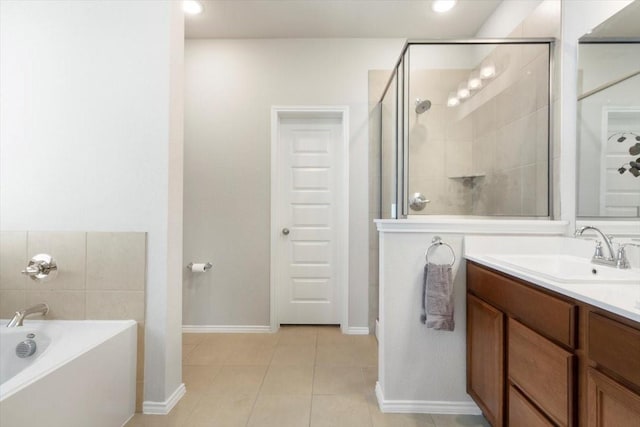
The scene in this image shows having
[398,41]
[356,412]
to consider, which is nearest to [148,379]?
[356,412]

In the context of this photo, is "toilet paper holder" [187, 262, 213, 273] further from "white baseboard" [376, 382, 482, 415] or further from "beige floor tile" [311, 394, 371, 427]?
"white baseboard" [376, 382, 482, 415]

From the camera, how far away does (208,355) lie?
245cm

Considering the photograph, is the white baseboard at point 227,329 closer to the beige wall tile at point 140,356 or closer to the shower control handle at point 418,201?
the beige wall tile at point 140,356

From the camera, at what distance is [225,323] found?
2916 millimetres

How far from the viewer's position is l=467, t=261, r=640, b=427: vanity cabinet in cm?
82

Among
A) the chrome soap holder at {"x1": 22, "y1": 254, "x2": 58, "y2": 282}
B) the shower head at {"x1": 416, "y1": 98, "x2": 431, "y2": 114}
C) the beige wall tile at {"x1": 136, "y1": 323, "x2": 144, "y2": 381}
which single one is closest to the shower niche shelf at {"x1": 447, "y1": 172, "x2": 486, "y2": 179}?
the shower head at {"x1": 416, "y1": 98, "x2": 431, "y2": 114}

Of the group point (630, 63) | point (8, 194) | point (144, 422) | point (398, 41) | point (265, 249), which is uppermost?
point (398, 41)

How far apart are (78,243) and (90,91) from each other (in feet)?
2.83

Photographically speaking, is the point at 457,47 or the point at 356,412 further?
the point at 457,47

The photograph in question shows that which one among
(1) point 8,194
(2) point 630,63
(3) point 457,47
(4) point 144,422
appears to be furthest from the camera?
(3) point 457,47

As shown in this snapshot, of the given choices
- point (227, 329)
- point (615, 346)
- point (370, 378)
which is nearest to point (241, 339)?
point (227, 329)

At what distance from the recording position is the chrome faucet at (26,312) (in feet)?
5.10

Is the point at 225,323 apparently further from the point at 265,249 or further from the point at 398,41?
the point at 398,41

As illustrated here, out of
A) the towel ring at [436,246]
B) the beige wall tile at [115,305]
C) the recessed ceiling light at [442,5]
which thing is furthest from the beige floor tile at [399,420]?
the recessed ceiling light at [442,5]
